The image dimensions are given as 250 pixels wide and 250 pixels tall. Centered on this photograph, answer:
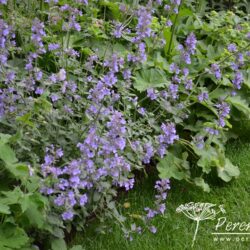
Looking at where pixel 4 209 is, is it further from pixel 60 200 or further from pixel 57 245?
pixel 57 245

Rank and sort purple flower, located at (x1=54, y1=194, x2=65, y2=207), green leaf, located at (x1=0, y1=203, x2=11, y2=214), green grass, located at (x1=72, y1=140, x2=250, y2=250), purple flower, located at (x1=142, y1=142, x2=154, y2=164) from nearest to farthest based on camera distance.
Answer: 1. green leaf, located at (x1=0, y1=203, x2=11, y2=214)
2. purple flower, located at (x1=54, y1=194, x2=65, y2=207)
3. purple flower, located at (x1=142, y1=142, x2=154, y2=164)
4. green grass, located at (x1=72, y1=140, x2=250, y2=250)

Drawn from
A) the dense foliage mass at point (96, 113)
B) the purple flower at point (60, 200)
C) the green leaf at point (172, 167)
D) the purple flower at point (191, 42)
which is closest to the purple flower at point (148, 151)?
the dense foliage mass at point (96, 113)

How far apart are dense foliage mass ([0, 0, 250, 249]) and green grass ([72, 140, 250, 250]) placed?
82mm

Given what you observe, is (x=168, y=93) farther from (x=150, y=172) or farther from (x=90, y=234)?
(x=90, y=234)

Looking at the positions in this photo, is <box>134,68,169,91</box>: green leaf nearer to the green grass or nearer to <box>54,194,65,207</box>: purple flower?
the green grass

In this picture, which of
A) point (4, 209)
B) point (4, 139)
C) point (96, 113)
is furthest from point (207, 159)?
point (4, 209)

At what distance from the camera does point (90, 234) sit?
9.89ft

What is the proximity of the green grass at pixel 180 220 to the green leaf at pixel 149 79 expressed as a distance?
1.95 ft

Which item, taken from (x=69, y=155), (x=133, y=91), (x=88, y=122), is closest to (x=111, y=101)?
(x=88, y=122)

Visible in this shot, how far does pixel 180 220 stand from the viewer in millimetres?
3227

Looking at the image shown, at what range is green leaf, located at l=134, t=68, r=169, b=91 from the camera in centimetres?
346

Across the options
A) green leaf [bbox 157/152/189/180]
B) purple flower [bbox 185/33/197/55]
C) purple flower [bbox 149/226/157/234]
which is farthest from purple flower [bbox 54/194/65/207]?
purple flower [bbox 185/33/197/55]

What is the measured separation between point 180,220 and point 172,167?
1.18ft

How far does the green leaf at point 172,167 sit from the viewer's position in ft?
11.1
